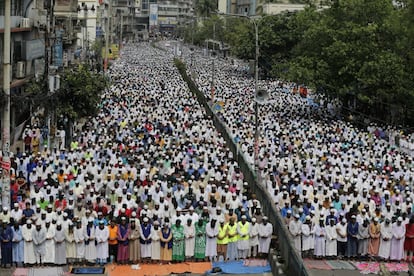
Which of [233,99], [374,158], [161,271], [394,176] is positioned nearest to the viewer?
[161,271]

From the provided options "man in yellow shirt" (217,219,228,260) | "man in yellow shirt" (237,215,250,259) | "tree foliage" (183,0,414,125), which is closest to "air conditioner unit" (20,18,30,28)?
"tree foliage" (183,0,414,125)

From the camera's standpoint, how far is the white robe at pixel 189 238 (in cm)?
1206

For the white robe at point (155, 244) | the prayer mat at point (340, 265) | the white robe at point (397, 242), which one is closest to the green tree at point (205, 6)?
the white robe at point (397, 242)

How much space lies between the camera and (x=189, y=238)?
39.6 feet

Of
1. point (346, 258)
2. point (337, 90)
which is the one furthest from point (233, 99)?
point (346, 258)

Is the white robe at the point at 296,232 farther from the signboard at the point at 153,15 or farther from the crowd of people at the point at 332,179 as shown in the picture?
the signboard at the point at 153,15

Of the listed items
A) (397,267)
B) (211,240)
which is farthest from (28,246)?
(397,267)

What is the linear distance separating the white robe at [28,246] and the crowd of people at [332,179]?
4487mm

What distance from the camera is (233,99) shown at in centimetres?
3400

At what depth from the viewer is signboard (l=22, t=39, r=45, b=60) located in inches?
995

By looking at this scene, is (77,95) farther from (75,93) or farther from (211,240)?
(211,240)

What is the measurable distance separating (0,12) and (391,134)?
14.2 meters

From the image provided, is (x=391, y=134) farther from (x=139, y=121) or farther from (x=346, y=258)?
(x=346, y=258)

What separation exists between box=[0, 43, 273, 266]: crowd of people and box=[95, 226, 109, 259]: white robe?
2cm
